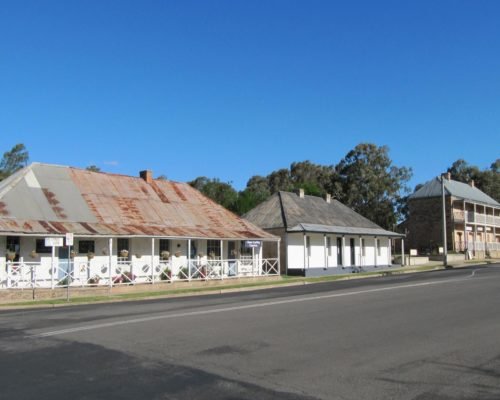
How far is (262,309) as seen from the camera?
14992 mm

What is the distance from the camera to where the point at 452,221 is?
64.7 meters

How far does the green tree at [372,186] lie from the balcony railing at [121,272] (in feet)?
135

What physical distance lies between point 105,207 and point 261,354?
21098mm

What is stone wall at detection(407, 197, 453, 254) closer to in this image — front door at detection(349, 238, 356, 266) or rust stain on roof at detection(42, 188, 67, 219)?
front door at detection(349, 238, 356, 266)

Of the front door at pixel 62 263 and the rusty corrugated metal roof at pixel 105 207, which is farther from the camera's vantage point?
the front door at pixel 62 263

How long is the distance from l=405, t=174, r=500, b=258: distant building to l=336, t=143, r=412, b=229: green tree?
3.59 m

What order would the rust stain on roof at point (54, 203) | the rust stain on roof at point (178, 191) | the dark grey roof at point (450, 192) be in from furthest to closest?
the dark grey roof at point (450, 192)
the rust stain on roof at point (178, 191)
the rust stain on roof at point (54, 203)

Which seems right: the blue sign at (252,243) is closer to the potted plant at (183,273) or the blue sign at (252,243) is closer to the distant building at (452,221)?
the potted plant at (183,273)

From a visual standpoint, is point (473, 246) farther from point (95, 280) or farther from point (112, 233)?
point (95, 280)

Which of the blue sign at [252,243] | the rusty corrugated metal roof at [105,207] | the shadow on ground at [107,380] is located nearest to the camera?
the shadow on ground at [107,380]

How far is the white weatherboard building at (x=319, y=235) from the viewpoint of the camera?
37281mm

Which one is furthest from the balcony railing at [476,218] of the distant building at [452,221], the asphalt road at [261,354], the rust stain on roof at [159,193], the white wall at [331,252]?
the asphalt road at [261,354]

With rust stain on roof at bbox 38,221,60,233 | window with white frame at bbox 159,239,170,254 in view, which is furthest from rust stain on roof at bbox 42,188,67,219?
window with white frame at bbox 159,239,170,254

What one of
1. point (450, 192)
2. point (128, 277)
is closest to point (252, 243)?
point (128, 277)
